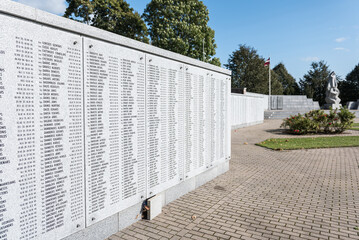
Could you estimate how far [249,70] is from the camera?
52.1m

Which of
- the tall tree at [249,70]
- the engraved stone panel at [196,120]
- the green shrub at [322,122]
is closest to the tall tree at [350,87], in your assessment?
the tall tree at [249,70]

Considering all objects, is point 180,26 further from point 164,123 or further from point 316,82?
point 316,82

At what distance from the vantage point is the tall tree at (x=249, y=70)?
169 ft

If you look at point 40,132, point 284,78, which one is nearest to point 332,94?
point 40,132

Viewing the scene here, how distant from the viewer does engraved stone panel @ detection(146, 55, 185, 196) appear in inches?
183

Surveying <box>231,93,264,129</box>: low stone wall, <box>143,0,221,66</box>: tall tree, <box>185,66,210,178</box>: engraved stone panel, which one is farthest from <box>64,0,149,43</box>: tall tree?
<box>185,66,210,178</box>: engraved stone panel

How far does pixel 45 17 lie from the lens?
9.55ft

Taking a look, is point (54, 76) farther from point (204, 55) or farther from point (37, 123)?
point (204, 55)

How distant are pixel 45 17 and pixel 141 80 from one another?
1.77m

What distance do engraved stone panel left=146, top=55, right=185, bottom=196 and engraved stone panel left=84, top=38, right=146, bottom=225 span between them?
21 centimetres

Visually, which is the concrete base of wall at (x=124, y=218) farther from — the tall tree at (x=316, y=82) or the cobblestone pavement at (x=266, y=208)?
the tall tree at (x=316, y=82)

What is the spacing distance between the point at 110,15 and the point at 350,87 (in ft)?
178

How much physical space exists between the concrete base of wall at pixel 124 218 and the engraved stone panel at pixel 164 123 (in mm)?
237

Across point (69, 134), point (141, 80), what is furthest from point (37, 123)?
point (141, 80)
